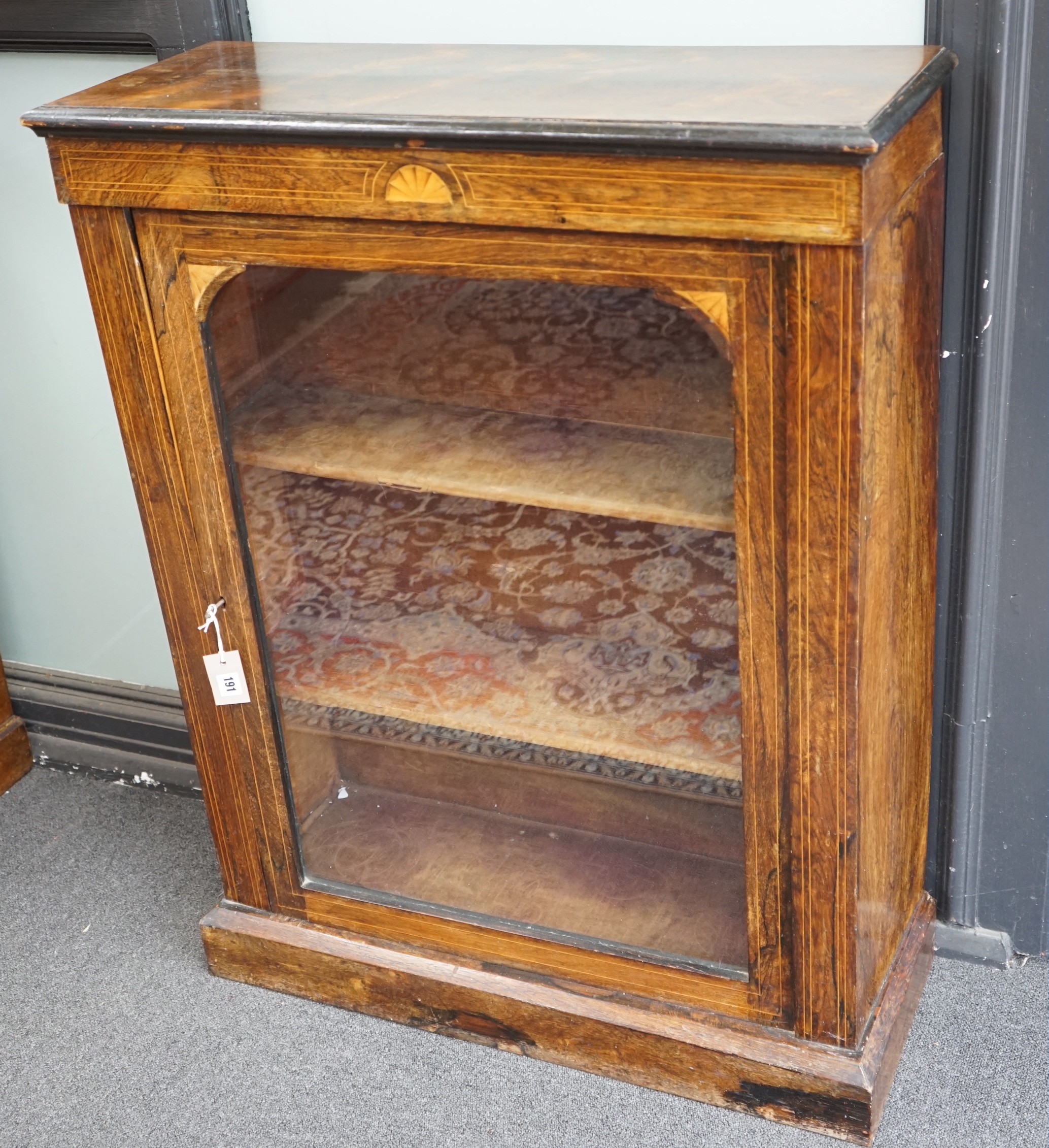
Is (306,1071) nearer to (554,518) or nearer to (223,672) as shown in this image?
(223,672)

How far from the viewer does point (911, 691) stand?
1.46m

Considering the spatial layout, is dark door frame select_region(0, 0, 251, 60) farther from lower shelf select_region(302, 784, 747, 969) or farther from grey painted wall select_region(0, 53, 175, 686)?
lower shelf select_region(302, 784, 747, 969)

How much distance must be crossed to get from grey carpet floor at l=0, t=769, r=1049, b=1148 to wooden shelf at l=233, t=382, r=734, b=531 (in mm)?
670

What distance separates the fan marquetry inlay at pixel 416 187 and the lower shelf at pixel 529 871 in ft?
2.33

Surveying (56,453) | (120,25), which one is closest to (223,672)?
(56,453)

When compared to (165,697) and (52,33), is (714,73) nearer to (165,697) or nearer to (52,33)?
(52,33)

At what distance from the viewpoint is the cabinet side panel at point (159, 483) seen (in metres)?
1.33

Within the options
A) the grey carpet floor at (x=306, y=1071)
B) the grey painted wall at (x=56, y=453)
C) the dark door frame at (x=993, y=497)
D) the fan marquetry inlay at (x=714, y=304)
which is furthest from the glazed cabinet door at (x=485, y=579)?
the grey painted wall at (x=56, y=453)

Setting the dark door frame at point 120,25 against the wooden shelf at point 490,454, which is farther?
the dark door frame at point 120,25

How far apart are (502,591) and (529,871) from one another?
33 cm

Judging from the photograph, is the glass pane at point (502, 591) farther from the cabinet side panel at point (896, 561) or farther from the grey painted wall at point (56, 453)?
the grey painted wall at point (56, 453)

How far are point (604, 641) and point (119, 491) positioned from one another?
0.86 meters

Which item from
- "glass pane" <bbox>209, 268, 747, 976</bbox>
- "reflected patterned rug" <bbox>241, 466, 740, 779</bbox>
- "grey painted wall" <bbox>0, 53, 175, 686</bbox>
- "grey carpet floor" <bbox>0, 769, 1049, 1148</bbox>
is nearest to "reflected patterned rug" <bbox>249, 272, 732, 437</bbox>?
Answer: "glass pane" <bbox>209, 268, 747, 976</bbox>

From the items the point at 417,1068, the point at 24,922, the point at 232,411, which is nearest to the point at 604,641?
the point at 232,411
